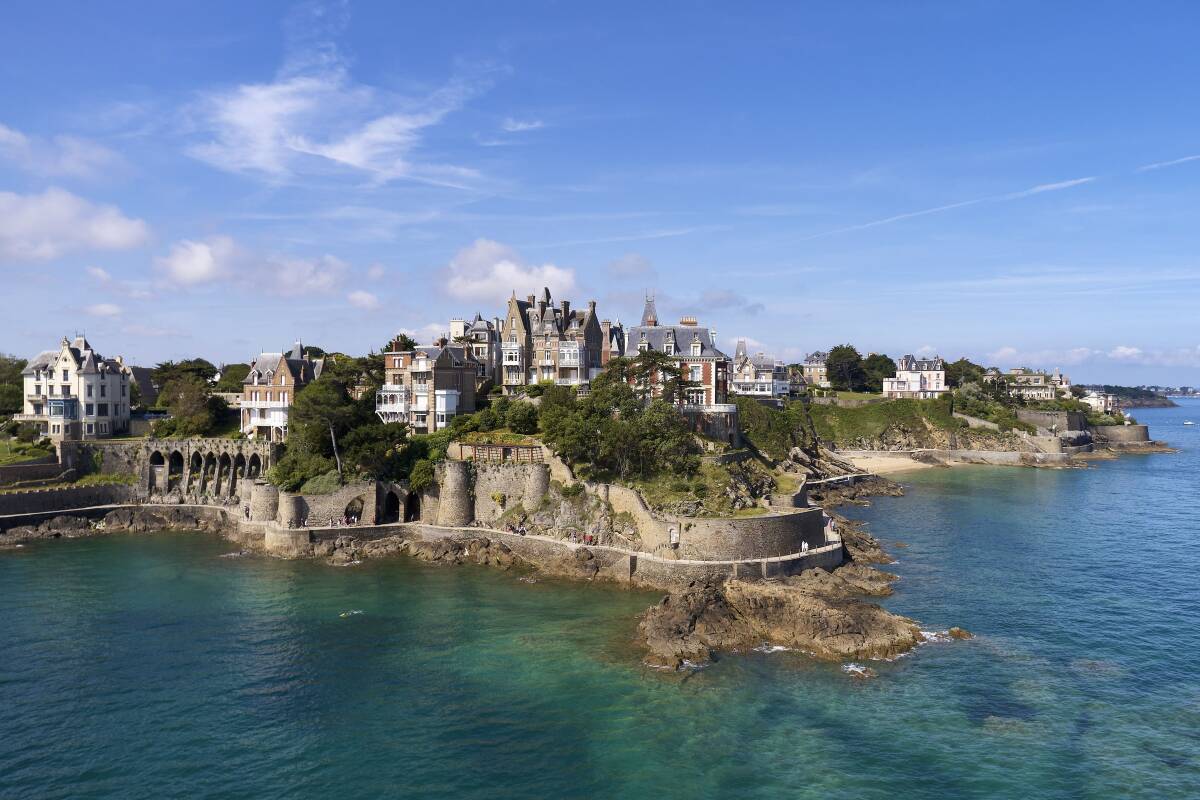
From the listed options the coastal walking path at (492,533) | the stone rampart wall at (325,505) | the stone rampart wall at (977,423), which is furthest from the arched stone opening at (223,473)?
the stone rampart wall at (977,423)

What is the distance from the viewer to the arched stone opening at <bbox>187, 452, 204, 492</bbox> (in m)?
69.8

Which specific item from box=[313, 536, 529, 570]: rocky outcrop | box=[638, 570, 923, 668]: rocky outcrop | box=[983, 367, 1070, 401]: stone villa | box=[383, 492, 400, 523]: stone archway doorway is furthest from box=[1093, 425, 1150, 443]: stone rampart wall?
box=[383, 492, 400, 523]: stone archway doorway

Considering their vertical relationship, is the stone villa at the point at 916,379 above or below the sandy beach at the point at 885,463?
above

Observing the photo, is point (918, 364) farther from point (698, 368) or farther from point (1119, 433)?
point (698, 368)

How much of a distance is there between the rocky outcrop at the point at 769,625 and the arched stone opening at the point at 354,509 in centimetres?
2831

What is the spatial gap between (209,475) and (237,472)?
3.58 meters

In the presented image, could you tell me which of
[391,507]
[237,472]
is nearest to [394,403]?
[391,507]

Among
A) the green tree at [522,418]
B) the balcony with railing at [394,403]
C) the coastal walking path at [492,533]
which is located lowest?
the coastal walking path at [492,533]

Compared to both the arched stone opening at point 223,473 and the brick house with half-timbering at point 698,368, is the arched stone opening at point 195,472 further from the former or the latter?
the brick house with half-timbering at point 698,368

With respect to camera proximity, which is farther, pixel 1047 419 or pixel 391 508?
pixel 1047 419

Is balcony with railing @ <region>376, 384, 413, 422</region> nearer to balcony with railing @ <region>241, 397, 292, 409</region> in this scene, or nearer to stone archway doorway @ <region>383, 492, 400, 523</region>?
balcony with railing @ <region>241, 397, 292, 409</region>

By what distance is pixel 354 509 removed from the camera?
59625 mm

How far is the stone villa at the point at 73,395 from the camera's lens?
250ft

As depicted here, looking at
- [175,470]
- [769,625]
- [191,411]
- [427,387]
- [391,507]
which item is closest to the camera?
[769,625]
